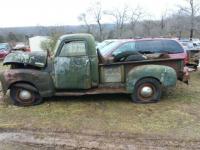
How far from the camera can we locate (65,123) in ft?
20.3

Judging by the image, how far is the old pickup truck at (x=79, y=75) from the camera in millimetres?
7512

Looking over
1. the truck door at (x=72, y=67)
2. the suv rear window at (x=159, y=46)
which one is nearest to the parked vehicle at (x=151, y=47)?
the suv rear window at (x=159, y=46)

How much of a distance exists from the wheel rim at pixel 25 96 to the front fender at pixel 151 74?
2.53 meters

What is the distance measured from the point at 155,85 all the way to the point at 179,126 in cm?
195

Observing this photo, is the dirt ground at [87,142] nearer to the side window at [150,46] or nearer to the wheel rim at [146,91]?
the wheel rim at [146,91]

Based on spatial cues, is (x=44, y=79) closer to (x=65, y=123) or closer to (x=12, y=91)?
(x=12, y=91)

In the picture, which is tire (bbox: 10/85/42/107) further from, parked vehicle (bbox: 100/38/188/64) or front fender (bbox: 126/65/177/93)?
parked vehicle (bbox: 100/38/188/64)

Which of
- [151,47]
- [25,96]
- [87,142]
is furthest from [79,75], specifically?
[151,47]

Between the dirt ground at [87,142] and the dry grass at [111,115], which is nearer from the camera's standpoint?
the dirt ground at [87,142]

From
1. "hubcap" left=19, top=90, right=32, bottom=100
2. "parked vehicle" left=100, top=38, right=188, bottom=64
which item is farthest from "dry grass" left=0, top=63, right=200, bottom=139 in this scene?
"parked vehicle" left=100, top=38, right=188, bottom=64

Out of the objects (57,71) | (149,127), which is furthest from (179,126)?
(57,71)

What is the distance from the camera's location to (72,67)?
294 inches

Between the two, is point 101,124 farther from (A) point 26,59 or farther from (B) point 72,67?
(A) point 26,59

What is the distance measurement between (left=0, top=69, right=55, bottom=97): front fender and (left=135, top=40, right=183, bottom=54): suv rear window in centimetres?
381
